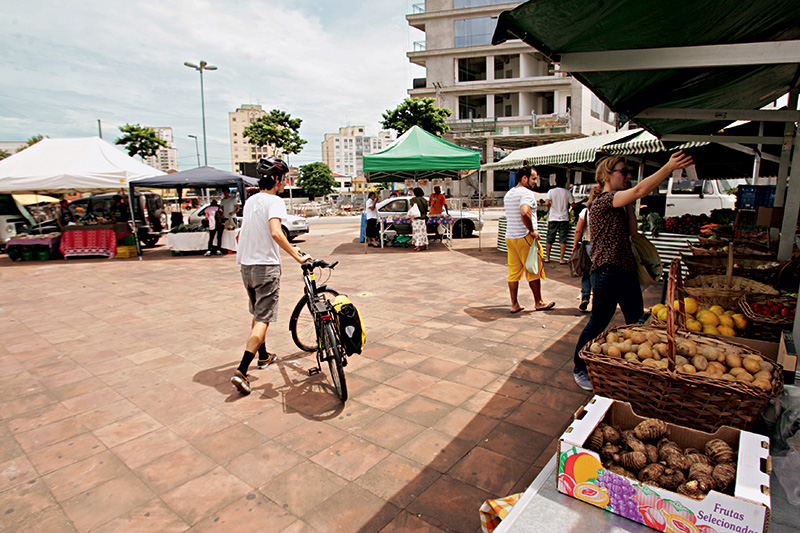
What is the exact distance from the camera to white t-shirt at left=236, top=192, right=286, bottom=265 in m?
3.88

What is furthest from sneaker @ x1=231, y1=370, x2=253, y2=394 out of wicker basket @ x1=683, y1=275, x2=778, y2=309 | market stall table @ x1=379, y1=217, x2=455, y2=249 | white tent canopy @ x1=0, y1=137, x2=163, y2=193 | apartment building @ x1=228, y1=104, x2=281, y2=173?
apartment building @ x1=228, y1=104, x2=281, y2=173

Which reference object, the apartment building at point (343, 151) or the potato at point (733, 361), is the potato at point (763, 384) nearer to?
the potato at point (733, 361)

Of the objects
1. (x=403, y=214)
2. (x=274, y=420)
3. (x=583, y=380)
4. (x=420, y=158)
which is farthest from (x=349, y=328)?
(x=403, y=214)

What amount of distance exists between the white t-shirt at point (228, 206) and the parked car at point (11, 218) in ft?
26.2

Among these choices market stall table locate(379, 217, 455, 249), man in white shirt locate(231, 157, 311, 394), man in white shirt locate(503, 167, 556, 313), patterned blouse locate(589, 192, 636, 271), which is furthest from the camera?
market stall table locate(379, 217, 455, 249)

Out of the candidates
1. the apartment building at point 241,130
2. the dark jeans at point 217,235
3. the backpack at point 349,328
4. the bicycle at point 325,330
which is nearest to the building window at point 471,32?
the dark jeans at point 217,235

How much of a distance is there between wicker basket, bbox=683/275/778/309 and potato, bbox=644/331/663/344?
1.39m

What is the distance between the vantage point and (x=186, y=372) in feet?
14.3

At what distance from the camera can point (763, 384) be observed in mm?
1981

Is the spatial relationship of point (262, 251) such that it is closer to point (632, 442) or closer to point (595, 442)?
point (595, 442)

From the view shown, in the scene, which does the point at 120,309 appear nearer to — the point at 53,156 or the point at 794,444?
the point at 794,444

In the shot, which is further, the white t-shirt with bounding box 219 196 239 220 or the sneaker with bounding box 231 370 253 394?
the white t-shirt with bounding box 219 196 239 220

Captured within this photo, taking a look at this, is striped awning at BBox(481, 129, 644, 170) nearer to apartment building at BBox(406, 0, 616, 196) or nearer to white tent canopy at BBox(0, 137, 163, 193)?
white tent canopy at BBox(0, 137, 163, 193)

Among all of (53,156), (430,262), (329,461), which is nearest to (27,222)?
(53,156)
